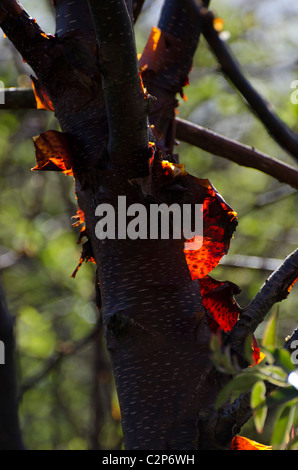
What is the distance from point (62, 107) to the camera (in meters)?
1.00

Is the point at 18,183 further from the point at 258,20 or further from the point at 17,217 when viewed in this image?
the point at 258,20

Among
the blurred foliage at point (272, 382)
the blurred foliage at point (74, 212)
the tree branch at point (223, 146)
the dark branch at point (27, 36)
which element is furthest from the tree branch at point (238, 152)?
the blurred foliage at point (74, 212)

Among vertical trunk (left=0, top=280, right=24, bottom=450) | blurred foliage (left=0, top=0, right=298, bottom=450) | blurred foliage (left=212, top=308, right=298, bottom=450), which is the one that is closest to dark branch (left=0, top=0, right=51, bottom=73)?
vertical trunk (left=0, top=280, right=24, bottom=450)

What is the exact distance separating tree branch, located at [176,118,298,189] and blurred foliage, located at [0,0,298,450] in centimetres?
191

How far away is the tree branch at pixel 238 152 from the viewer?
1.46 metres

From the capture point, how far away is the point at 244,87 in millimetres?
655

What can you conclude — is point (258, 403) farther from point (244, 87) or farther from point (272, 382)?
point (244, 87)

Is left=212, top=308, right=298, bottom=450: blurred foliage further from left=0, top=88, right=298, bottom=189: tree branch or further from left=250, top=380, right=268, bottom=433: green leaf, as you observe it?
left=0, top=88, right=298, bottom=189: tree branch

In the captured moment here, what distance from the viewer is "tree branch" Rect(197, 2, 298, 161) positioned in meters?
0.52

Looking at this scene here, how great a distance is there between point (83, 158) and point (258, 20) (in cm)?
351

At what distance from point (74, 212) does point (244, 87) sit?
295 cm

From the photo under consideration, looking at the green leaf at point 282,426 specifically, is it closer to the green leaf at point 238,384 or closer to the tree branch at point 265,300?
the green leaf at point 238,384

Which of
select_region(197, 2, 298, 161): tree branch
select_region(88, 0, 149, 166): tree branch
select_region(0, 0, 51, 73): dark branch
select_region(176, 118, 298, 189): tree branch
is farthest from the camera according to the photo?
select_region(176, 118, 298, 189): tree branch

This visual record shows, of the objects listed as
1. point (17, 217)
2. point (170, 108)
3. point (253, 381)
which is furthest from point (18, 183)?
point (253, 381)
